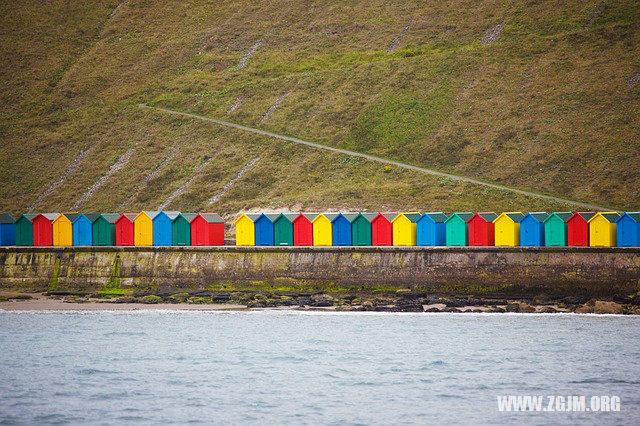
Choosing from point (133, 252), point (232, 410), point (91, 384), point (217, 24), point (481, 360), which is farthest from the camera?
point (217, 24)

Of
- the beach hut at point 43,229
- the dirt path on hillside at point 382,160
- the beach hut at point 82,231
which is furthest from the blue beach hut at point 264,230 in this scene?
the dirt path on hillside at point 382,160

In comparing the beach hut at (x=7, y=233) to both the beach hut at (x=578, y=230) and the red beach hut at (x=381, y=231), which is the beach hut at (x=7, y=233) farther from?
the beach hut at (x=578, y=230)

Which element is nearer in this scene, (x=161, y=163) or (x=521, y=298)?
(x=521, y=298)

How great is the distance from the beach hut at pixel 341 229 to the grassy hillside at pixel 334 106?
25.6 metres

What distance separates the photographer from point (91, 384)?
1247 inches

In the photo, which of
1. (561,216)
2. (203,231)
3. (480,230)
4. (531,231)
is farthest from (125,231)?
(561,216)

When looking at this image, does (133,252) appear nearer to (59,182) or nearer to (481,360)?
(481,360)

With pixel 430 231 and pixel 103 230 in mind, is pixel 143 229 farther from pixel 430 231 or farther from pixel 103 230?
pixel 430 231

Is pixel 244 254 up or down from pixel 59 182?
down

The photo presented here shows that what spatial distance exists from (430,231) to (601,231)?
32.2 ft

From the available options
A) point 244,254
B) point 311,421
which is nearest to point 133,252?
point 244,254

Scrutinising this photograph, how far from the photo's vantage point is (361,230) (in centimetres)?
5534

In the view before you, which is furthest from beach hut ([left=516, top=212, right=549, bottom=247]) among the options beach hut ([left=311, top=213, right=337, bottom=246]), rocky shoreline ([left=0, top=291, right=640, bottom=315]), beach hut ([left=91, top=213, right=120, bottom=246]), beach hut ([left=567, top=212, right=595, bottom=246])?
beach hut ([left=91, top=213, right=120, bottom=246])

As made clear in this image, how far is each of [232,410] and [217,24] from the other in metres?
126
